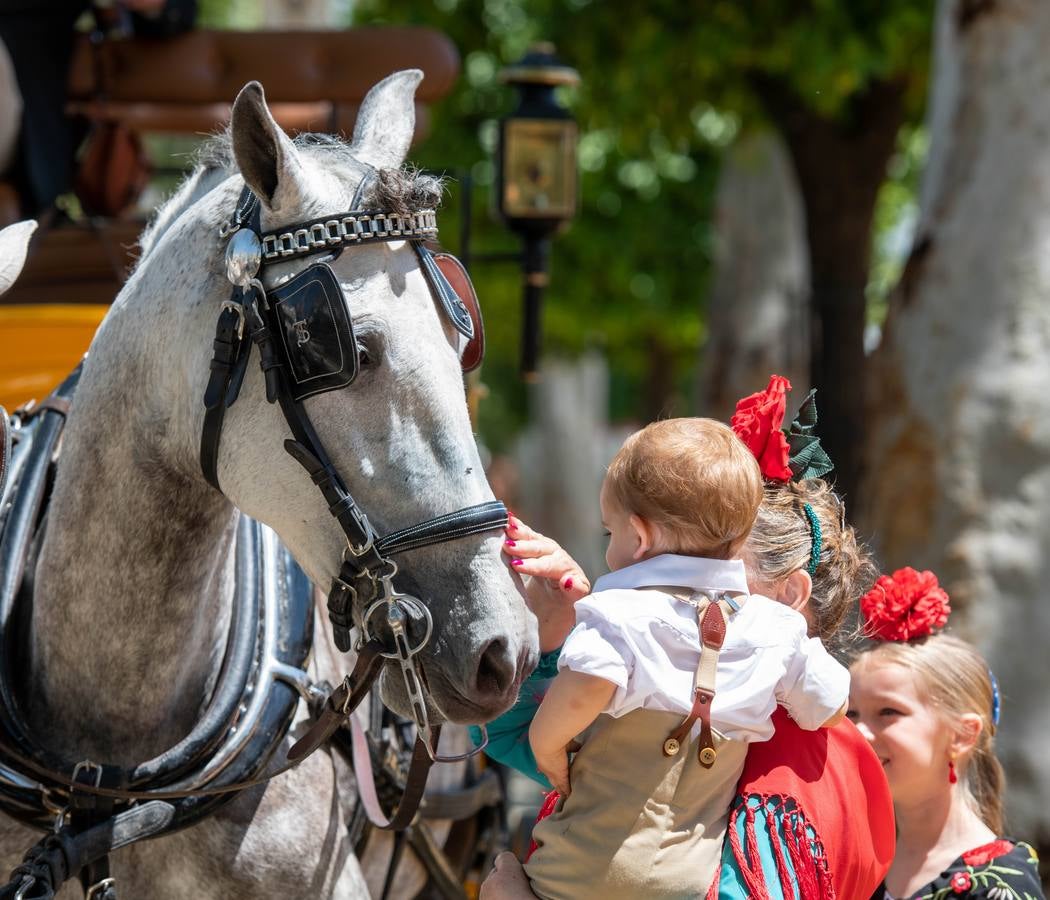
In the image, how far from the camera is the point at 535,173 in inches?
191

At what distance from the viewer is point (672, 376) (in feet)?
52.1

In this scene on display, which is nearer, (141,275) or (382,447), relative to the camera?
(382,447)

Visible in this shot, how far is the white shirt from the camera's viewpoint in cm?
175

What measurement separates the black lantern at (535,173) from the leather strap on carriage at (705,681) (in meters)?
3.03

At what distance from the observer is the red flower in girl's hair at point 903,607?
240 cm

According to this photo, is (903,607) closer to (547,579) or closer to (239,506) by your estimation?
(547,579)

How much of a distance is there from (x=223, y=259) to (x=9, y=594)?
2.19 feet

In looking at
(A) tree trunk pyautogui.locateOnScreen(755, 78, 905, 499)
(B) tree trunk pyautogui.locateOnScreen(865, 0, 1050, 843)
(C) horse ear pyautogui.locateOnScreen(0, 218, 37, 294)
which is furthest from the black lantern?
(C) horse ear pyautogui.locateOnScreen(0, 218, 37, 294)

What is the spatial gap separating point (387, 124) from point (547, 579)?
0.75 metres

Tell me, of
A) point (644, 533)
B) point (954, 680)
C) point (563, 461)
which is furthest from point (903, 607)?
point (563, 461)

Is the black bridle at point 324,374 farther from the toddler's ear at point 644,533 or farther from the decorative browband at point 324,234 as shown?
the toddler's ear at point 644,533

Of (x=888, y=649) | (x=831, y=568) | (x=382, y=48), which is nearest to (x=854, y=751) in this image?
(x=831, y=568)

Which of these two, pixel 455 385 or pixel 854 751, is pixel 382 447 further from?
pixel 854 751

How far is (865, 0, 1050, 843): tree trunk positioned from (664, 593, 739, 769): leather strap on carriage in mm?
3154
